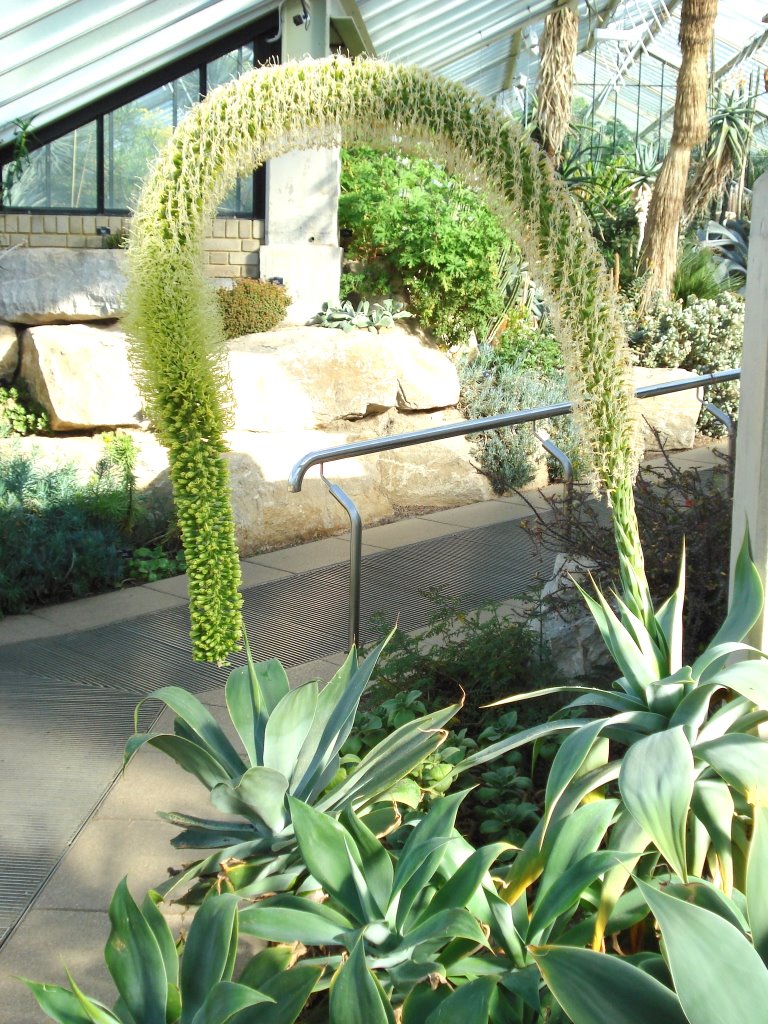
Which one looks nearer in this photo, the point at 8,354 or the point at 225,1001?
the point at 225,1001

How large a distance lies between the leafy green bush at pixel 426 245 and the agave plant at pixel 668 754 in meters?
8.16

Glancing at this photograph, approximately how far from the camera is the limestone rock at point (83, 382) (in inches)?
328

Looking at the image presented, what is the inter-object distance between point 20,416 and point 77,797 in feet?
18.6

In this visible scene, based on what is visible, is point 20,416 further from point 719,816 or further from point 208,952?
point 719,816

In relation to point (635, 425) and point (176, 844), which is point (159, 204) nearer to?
point (635, 425)

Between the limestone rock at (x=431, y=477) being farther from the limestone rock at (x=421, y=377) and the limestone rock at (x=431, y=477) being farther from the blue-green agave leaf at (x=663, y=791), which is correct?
the blue-green agave leaf at (x=663, y=791)

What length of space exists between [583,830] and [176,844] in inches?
40.8

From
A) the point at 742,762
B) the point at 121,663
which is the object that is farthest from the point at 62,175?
the point at 742,762

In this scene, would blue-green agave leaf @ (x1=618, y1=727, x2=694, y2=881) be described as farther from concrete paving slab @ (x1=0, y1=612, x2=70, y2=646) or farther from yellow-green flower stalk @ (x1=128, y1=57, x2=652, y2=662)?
concrete paving slab @ (x1=0, y1=612, x2=70, y2=646)

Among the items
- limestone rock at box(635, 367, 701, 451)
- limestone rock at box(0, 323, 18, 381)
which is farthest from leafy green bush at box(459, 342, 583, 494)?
limestone rock at box(0, 323, 18, 381)

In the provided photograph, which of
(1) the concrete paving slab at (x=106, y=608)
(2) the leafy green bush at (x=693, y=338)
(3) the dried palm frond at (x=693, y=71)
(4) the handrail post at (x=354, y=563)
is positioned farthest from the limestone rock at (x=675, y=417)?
(4) the handrail post at (x=354, y=563)

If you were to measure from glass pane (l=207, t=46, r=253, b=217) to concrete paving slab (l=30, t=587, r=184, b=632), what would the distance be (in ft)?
21.0

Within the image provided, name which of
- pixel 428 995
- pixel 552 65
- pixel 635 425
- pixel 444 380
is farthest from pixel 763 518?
pixel 552 65

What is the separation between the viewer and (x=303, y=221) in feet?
37.0
